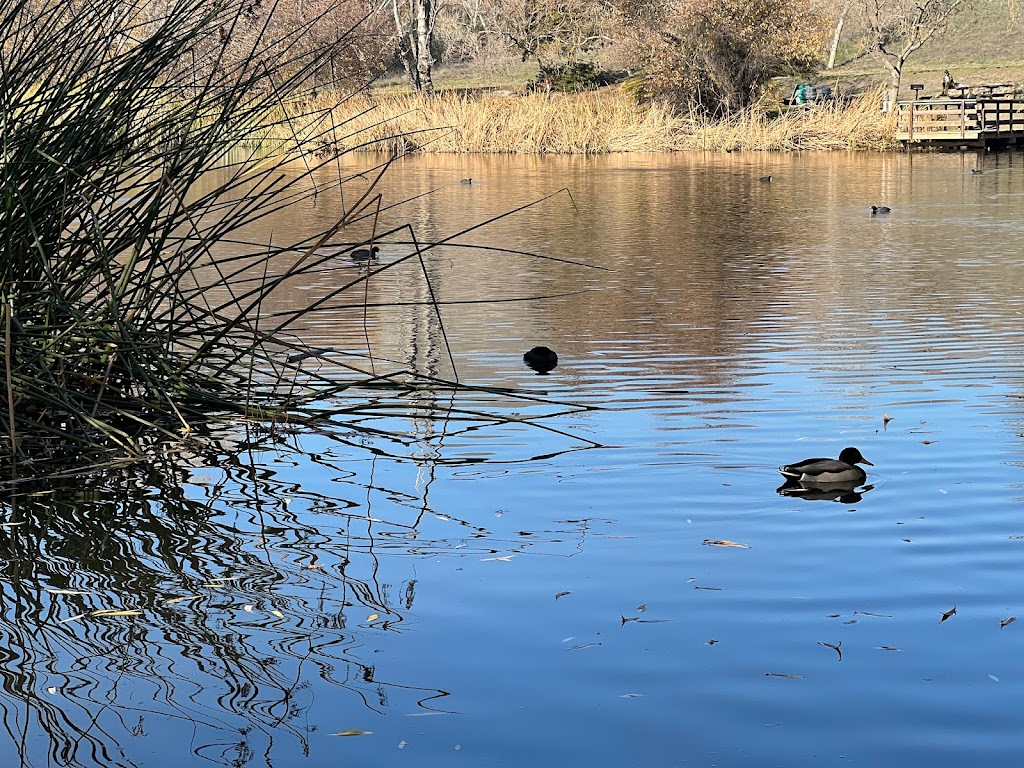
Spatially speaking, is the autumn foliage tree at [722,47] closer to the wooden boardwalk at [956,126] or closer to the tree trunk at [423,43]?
the wooden boardwalk at [956,126]

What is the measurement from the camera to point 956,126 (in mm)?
30000

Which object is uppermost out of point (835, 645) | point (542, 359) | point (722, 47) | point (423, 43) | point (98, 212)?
point (423, 43)

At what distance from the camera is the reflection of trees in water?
2.75m

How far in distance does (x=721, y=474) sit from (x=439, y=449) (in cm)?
101

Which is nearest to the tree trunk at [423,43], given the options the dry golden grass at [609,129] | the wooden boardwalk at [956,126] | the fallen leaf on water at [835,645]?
the dry golden grass at [609,129]

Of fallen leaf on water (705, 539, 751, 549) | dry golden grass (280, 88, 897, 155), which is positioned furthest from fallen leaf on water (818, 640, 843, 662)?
dry golden grass (280, 88, 897, 155)

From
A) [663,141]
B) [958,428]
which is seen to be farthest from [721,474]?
[663,141]

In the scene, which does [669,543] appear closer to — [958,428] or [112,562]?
[112,562]

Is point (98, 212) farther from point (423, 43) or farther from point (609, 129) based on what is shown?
point (423, 43)

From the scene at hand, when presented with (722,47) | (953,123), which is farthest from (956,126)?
(722,47)

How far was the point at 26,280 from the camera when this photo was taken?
183 inches

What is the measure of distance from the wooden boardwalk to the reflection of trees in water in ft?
86.6

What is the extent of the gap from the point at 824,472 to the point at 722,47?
3113 cm

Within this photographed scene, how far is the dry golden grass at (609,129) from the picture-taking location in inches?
1164
